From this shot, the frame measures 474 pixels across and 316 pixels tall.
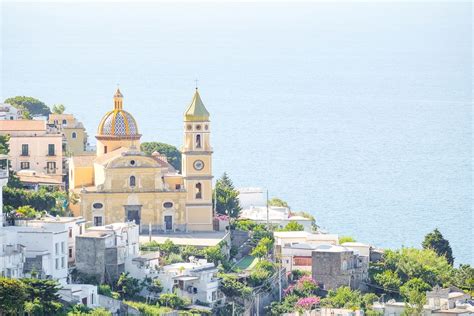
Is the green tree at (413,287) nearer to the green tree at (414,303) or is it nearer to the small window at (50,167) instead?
the green tree at (414,303)

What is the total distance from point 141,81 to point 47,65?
17.2 metres

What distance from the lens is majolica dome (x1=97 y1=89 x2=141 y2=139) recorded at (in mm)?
70250

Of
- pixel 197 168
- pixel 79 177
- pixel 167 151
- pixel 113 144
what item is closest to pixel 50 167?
pixel 113 144

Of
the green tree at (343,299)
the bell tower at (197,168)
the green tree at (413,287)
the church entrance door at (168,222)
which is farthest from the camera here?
the bell tower at (197,168)

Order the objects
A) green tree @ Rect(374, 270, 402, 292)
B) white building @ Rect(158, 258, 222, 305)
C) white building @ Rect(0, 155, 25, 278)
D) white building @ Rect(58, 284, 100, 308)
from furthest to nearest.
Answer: green tree @ Rect(374, 270, 402, 292), white building @ Rect(158, 258, 222, 305), white building @ Rect(58, 284, 100, 308), white building @ Rect(0, 155, 25, 278)

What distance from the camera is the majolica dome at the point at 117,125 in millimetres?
70250

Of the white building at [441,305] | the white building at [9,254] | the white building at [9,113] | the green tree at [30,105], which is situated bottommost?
→ the white building at [441,305]

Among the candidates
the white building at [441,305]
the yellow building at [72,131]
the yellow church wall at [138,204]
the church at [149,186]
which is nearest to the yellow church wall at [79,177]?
the church at [149,186]

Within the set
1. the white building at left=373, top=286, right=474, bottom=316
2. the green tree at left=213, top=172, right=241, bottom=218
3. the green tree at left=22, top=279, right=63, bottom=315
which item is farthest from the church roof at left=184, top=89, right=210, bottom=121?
the green tree at left=22, top=279, right=63, bottom=315

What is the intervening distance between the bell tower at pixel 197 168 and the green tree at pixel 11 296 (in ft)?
60.6

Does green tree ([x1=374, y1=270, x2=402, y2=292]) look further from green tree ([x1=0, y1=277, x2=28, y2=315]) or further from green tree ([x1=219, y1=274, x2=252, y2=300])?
green tree ([x1=0, y1=277, x2=28, y2=315])

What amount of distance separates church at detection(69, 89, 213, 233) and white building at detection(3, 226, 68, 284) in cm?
1177

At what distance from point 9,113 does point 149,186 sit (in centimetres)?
1005

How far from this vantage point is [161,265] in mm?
59219
